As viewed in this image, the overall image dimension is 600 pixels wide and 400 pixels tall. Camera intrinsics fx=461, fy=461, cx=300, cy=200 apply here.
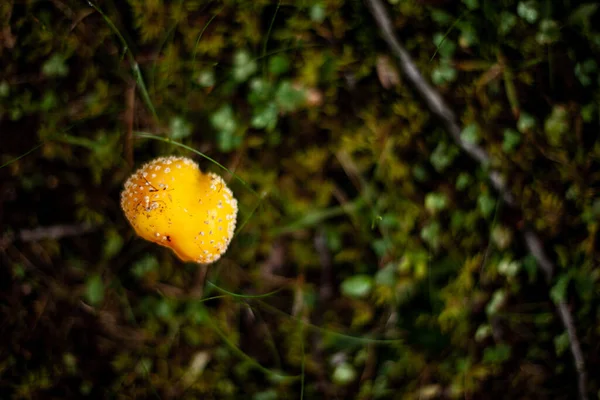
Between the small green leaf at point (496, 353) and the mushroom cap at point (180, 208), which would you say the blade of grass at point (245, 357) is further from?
the small green leaf at point (496, 353)

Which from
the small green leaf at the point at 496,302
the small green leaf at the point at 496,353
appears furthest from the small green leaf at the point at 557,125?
the small green leaf at the point at 496,353

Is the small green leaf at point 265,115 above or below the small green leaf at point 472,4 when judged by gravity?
below

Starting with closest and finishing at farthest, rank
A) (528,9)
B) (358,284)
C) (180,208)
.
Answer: (180,208), (528,9), (358,284)

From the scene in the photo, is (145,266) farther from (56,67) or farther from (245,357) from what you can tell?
(56,67)

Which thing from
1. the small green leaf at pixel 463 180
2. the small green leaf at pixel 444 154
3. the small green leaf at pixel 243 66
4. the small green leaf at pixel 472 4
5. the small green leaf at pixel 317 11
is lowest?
the small green leaf at pixel 463 180

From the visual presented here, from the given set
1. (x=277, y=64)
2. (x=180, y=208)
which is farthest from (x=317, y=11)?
(x=180, y=208)

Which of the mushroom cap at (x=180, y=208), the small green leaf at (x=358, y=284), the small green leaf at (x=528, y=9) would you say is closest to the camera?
the mushroom cap at (x=180, y=208)
